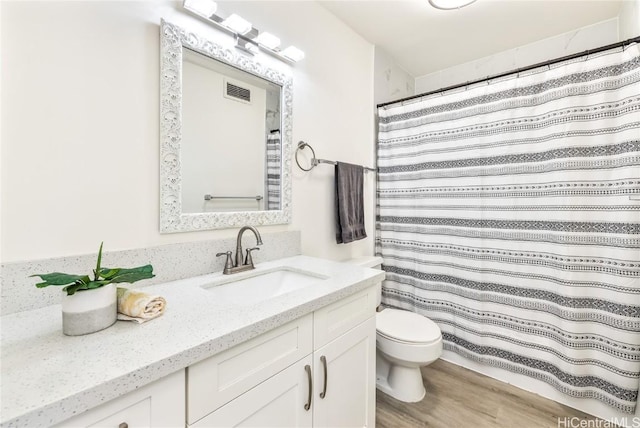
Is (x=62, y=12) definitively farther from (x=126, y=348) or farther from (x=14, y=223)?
(x=126, y=348)

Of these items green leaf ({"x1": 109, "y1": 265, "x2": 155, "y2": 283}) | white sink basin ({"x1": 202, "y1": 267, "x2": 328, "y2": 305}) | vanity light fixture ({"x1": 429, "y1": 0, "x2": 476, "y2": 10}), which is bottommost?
white sink basin ({"x1": 202, "y1": 267, "x2": 328, "y2": 305})

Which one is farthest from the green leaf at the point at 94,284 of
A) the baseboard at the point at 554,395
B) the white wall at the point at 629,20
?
the white wall at the point at 629,20

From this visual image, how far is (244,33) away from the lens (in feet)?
4.36

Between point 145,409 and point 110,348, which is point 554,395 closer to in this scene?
point 145,409

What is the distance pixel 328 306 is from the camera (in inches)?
41.0

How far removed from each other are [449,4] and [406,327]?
6.60ft

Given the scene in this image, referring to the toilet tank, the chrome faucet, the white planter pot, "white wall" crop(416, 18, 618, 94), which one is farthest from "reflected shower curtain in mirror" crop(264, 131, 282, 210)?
"white wall" crop(416, 18, 618, 94)

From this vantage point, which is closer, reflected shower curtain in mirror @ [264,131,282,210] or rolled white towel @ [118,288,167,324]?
rolled white towel @ [118,288,167,324]

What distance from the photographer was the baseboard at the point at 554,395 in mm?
1438

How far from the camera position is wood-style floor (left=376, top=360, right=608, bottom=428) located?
1495 millimetres

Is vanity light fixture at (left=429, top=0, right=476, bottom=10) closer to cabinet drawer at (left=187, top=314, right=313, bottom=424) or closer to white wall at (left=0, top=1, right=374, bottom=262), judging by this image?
white wall at (left=0, top=1, right=374, bottom=262)

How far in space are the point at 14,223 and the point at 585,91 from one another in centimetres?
252

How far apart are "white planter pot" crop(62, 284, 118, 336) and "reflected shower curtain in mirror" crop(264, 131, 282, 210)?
88 cm

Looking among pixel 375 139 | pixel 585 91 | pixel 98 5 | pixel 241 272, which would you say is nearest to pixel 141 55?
pixel 98 5
